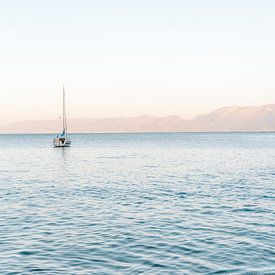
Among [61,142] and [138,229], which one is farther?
[61,142]

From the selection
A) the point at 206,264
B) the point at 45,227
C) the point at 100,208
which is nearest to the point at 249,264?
the point at 206,264

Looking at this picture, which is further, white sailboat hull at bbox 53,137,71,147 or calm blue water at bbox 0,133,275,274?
white sailboat hull at bbox 53,137,71,147

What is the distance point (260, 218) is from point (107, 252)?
37.3ft

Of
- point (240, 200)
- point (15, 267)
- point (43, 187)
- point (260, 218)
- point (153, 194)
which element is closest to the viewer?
point (15, 267)

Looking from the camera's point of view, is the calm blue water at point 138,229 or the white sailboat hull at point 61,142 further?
the white sailboat hull at point 61,142

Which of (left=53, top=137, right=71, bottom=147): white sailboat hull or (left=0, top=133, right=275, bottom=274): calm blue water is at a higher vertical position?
(left=53, top=137, right=71, bottom=147): white sailboat hull

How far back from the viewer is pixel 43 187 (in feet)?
132

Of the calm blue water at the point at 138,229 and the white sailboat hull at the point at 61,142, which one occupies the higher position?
the white sailboat hull at the point at 61,142

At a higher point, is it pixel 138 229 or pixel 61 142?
pixel 61 142

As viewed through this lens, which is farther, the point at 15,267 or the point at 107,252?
the point at 107,252

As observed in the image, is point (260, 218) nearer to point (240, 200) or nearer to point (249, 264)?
point (240, 200)

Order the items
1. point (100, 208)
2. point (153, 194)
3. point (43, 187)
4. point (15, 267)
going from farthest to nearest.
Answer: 1. point (43, 187)
2. point (153, 194)
3. point (100, 208)
4. point (15, 267)

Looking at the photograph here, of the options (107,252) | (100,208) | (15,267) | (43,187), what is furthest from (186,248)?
(43,187)

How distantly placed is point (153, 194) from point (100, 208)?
25.3 ft
